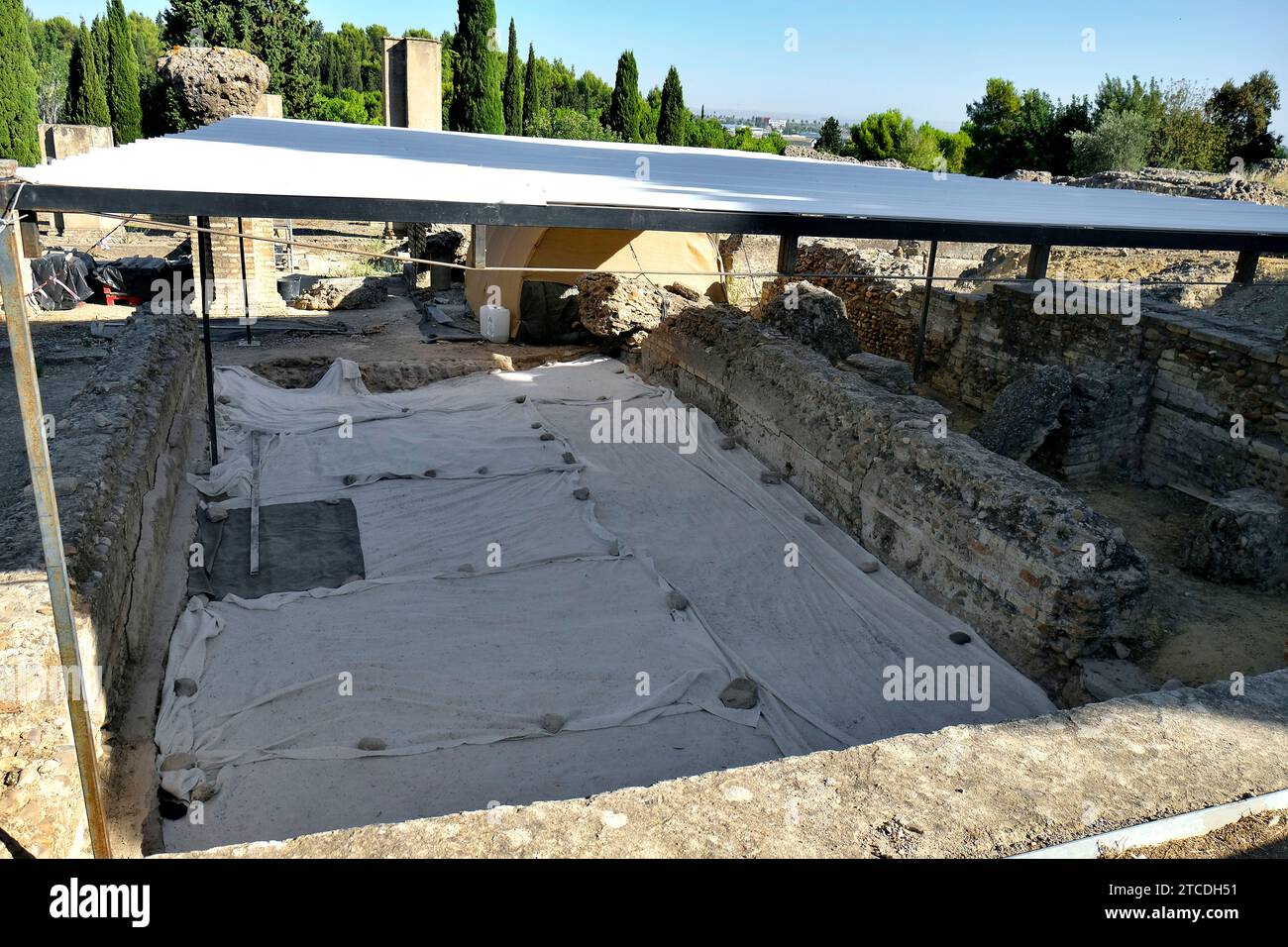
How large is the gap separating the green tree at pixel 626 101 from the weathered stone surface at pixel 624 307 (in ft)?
72.9

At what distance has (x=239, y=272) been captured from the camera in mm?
13391

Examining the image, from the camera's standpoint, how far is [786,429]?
7488mm

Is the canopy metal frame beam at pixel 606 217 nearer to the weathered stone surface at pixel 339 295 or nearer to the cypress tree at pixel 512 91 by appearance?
the weathered stone surface at pixel 339 295

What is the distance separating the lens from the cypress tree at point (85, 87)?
2859 centimetres

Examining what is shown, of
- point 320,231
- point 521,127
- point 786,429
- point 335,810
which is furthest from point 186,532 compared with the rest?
point 521,127

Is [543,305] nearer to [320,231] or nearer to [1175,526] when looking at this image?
[1175,526]

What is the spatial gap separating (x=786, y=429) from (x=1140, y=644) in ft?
10.4

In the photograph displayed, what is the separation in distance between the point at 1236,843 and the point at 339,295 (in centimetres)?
1361

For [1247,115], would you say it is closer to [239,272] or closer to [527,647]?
[239,272]

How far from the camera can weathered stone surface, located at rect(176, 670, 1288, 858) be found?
2684mm

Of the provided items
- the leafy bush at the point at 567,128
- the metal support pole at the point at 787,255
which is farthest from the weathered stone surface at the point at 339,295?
the leafy bush at the point at 567,128

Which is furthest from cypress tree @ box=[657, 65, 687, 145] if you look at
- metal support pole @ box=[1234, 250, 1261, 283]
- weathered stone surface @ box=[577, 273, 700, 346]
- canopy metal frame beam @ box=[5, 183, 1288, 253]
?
canopy metal frame beam @ box=[5, 183, 1288, 253]

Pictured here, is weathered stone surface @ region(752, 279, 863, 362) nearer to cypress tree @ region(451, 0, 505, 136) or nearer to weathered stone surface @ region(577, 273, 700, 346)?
weathered stone surface @ region(577, 273, 700, 346)
